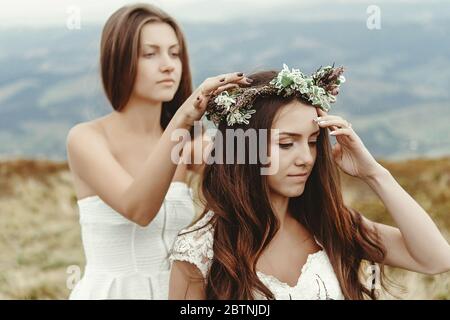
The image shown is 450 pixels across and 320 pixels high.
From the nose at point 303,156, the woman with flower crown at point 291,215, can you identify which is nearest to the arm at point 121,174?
the woman with flower crown at point 291,215

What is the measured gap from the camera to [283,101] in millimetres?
2760

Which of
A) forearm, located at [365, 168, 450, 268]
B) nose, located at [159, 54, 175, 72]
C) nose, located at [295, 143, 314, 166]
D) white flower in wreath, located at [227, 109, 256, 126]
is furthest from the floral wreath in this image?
nose, located at [159, 54, 175, 72]

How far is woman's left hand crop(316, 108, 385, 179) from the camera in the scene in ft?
8.87

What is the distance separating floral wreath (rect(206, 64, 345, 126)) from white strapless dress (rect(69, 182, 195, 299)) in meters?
0.85

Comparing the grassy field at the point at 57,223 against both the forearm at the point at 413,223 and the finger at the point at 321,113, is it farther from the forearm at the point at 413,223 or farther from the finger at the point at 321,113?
the finger at the point at 321,113

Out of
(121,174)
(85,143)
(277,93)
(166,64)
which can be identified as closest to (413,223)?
(277,93)

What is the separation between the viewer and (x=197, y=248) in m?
2.72

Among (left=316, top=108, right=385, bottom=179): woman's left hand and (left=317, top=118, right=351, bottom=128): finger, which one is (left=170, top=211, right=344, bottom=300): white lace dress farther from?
(left=317, top=118, right=351, bottom=128): finger

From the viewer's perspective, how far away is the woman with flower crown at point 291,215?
8.91 feet

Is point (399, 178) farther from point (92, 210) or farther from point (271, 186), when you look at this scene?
point (271, 186)

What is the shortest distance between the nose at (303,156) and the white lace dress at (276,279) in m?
0.32

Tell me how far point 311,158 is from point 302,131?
91 mm

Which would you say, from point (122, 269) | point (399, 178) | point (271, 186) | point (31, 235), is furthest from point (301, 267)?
point (399, 178)

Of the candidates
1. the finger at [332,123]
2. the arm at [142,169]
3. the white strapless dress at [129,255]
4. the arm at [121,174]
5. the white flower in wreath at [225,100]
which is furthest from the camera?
the white strapless dress at [129,255]
